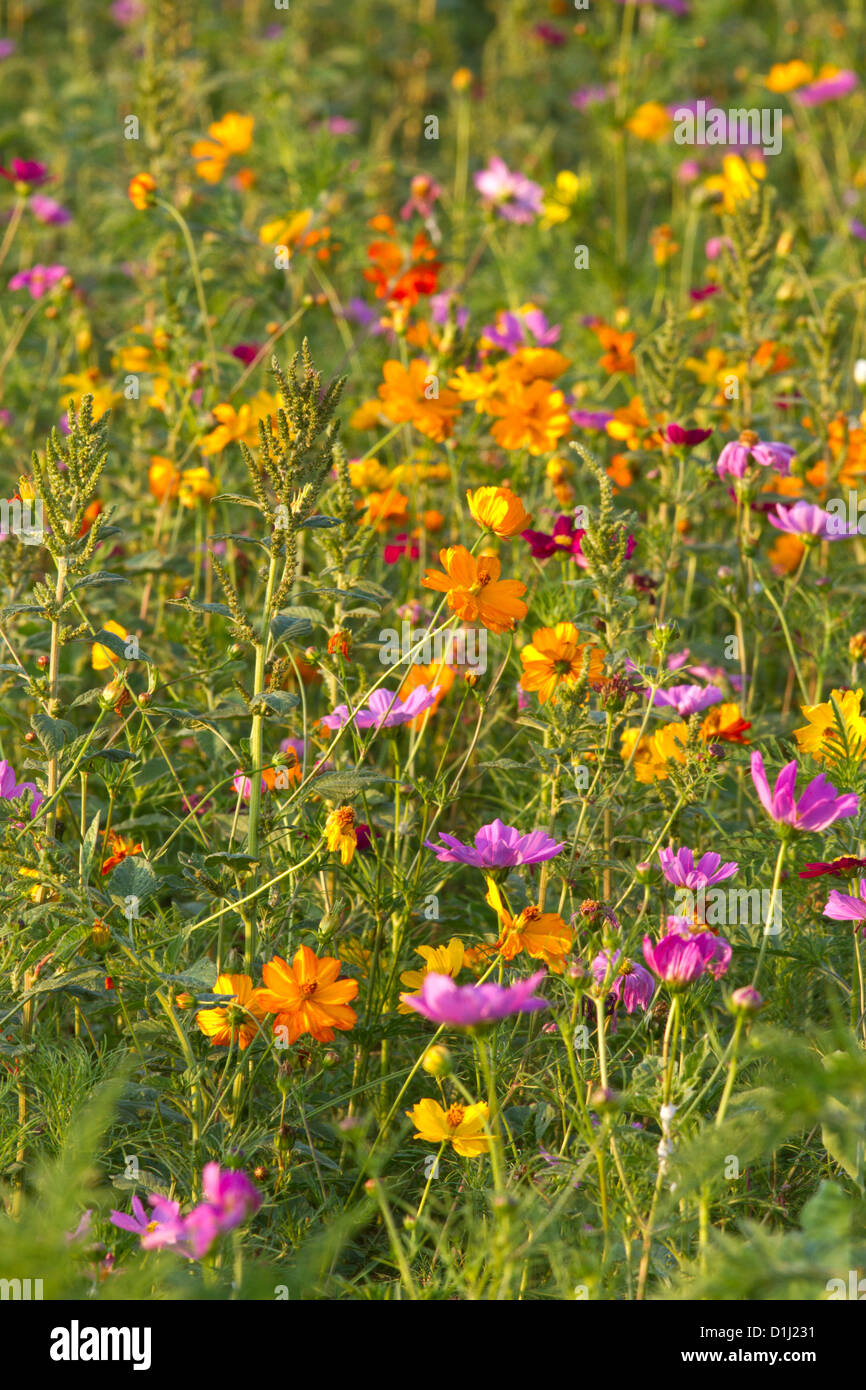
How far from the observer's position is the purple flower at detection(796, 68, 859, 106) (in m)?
3.93

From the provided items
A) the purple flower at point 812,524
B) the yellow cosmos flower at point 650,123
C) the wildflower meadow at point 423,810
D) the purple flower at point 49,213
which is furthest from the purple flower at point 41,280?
the yellow cosmos flower at point 650,123

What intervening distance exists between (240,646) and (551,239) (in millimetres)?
2697

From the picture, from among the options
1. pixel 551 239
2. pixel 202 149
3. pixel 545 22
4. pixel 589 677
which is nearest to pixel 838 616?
pixel 589 677

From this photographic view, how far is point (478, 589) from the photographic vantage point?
1.48 meters

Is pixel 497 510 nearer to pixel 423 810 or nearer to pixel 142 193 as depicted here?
pixel 423 810

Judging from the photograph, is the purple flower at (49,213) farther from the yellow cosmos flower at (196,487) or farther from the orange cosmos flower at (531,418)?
Answer: the orange cosmos flower at (531,418)

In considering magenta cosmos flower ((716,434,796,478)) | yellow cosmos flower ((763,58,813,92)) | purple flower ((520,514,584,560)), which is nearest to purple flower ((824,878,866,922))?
purple flower ((520,514,584,560))

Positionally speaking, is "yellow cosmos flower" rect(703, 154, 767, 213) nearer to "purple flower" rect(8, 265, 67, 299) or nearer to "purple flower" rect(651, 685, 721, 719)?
"purple flower" rect(8, 265, 67, 299)

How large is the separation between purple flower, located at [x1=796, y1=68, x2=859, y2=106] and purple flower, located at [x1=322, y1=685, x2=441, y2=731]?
10.2 feet

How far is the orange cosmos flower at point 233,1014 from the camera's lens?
1380 mm

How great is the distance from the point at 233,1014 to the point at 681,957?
0.46m

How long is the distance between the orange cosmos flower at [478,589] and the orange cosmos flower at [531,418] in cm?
67

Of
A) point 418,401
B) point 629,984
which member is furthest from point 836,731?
point 418,401
